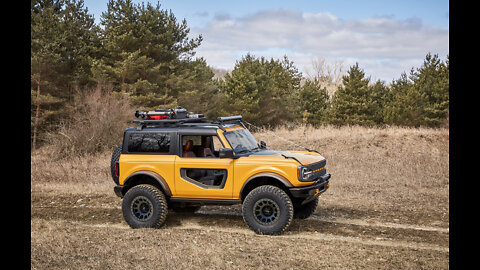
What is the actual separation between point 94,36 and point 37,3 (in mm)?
5497

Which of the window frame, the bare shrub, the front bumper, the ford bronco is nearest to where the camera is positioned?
the front bumper

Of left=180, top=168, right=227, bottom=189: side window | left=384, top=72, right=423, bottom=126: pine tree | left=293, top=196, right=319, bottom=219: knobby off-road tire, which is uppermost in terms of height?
left=384, top=72, right=423, bottom=126: pine tree

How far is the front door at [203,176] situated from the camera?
7977mm

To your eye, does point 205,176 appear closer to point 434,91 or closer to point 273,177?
point 273,177

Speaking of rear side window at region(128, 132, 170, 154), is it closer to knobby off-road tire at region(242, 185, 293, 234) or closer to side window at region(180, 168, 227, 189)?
side window at region(180, 168, 227, 189)

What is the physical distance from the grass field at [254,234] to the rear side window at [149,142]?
1611 millimetres

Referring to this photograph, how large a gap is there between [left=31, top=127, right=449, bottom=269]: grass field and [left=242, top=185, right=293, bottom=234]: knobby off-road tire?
0.71 ft

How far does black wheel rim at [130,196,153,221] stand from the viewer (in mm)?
8336

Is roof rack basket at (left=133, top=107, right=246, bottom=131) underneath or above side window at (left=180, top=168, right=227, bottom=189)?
above

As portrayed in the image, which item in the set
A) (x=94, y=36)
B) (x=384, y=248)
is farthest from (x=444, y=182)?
(x=94, y=36)

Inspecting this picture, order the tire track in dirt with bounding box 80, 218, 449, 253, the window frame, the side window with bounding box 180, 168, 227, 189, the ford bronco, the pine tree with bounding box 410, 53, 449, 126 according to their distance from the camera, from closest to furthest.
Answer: the tire track in dirt with bounding box 80, 218, 449, 253, the ford bronco, the side window with bounding box 180, 168, 227, 189, the window frame, the pine tree with bounding box 410, 53, 449, 126

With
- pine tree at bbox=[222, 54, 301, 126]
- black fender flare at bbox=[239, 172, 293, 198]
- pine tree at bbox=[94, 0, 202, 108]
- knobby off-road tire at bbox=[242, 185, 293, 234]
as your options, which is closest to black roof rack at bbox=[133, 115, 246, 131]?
black fender flare at bbox=[239, 172, 293, 198]

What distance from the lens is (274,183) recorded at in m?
8.00
